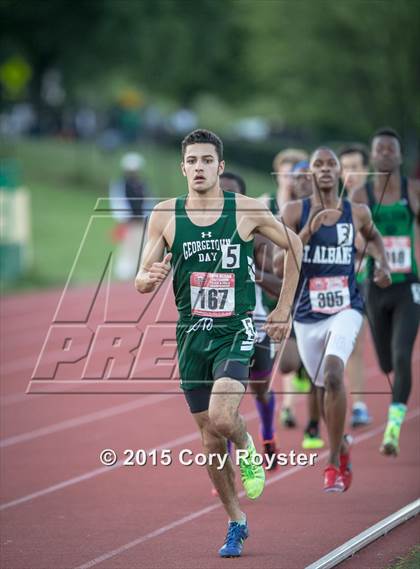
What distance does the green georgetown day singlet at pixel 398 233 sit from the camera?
8695 mm

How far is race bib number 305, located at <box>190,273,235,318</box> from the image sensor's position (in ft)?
20.3

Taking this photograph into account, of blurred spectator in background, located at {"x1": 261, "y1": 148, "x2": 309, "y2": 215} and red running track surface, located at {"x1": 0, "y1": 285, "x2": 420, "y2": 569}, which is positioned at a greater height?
blurred spectator in background, located at {"x1": 261, "y1": 148, "x2": 309, "y2": 215}

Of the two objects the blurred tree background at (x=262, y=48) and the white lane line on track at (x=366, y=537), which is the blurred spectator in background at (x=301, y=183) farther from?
the blurred tree background at (x=262, y=48)

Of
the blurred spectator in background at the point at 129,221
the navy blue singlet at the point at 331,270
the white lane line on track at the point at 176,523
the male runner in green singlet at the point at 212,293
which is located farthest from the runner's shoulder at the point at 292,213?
the blurred spectator in background at the point at 129,221

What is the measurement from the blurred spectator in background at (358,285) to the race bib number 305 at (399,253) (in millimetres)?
485

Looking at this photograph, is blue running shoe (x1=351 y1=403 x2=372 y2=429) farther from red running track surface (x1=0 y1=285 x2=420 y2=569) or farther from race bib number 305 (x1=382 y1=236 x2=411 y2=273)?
race bib number 305 (x1=382 y1=236 x2=411 y2=273)

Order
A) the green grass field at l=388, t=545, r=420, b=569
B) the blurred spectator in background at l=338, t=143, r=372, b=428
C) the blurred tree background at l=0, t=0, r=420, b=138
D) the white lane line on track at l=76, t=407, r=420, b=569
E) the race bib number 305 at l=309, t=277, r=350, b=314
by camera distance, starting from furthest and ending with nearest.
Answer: the blurred tree background at l=0, t=0, r=420, b=138 < the blurred spectator in background at l=338, t=143, r=372, b=428 < the race bib number 305 at l=309, t=277, r=350, b=314 < the white lane line on track at l=76, t=407, r=420, b=569 < the green grass field at l=388, t=545, r=420, b=569

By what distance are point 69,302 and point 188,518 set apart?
41.3 feet

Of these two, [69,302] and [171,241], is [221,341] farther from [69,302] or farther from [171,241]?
[69,302]

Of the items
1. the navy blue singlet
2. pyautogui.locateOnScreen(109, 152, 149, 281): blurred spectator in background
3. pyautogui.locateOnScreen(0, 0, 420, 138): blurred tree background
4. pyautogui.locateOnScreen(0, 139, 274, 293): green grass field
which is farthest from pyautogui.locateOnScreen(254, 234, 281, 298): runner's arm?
pyautogui.locateOnScreen(0, 0, 420, 138): blurred tree background

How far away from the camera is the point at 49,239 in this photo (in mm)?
27750

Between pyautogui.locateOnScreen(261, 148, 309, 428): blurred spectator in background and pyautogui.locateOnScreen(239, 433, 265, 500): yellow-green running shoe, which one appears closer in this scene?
pyautogui.locateOnScreen(239, 433, 265, 500): yellow-green running shoe

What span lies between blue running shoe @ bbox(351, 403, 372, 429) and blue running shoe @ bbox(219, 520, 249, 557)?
373cm

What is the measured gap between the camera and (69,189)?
118 feet
